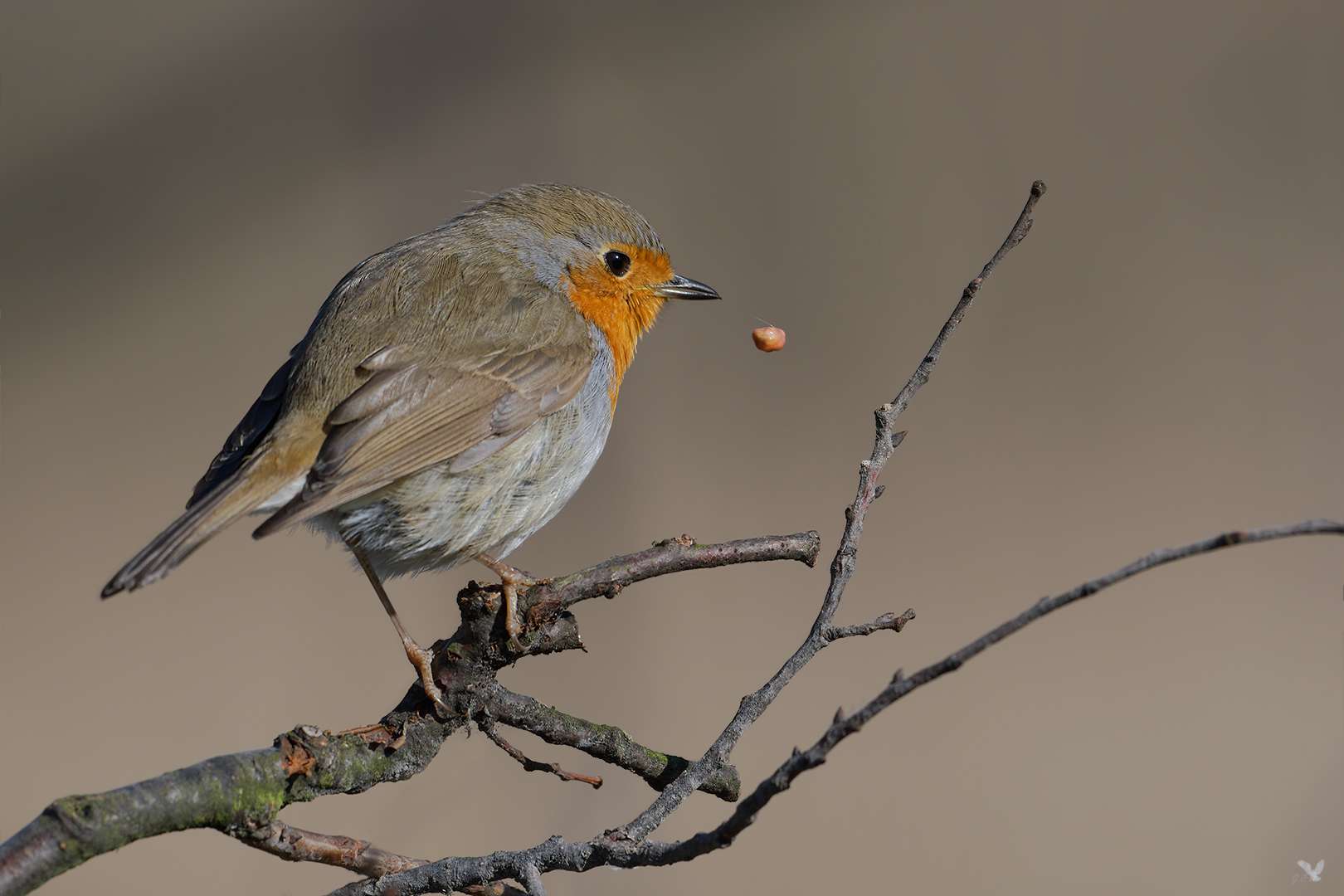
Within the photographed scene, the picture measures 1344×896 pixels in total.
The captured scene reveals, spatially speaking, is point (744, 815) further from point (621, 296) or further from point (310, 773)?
point (621, 296)

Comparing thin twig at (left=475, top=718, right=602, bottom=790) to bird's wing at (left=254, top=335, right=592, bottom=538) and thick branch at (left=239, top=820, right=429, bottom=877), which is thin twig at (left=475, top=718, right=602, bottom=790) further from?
bird's wing at (left=254, top=335, right=592, bottom=538)

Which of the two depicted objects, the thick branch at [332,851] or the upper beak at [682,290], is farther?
the upper beak at [682,290]

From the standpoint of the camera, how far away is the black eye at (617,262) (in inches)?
90.5

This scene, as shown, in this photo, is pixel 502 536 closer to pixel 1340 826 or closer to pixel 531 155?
pixel 1340 826

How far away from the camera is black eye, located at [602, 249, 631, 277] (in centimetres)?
230

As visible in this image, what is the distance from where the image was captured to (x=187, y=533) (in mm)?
1501

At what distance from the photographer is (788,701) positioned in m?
3.41

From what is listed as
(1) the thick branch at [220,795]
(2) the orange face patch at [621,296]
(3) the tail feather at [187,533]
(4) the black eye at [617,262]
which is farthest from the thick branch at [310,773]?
(4) the black eye at [617,262]

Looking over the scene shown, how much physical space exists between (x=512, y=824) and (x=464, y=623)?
73.0 inches

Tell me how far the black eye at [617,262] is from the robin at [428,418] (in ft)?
0.39

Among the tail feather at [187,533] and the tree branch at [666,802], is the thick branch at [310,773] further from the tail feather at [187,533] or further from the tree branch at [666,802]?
the tail feather at [187,533]

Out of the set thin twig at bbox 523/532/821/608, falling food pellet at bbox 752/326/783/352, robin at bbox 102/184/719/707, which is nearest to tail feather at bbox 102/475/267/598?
robin at bbox 102/184/719/707

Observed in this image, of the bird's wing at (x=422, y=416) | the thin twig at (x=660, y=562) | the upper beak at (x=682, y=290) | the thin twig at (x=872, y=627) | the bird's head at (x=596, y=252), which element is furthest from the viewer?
the upper beak at (x=682, y=290)

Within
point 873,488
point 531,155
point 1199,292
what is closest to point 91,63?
point 531,155
